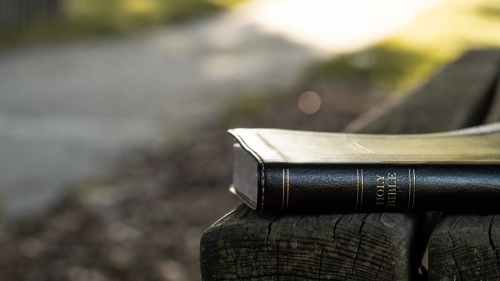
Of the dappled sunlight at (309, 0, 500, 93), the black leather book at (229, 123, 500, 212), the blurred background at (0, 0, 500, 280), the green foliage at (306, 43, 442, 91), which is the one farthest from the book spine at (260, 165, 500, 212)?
Result: the green foliage at (306, 43, 442, 91)

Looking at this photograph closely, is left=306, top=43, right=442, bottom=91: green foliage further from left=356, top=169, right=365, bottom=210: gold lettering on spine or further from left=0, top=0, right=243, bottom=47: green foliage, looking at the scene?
left=356, top=169, right=365, bottom=210: gold lettering on spine

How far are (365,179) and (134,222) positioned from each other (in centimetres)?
340

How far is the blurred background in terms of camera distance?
180 inches

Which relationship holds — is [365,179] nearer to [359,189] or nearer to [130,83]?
[359,189]

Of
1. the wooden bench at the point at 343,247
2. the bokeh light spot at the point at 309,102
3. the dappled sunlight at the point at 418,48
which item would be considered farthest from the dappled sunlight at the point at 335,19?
the wooden bench at the point at 343,247

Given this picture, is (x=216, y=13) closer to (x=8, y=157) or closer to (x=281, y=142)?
(x=8, y=157)

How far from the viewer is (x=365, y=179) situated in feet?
4.65

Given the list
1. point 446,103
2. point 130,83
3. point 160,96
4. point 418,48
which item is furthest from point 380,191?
point 418,48

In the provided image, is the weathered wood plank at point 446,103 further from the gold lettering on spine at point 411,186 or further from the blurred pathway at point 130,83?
the blurred pathway at point 130,83

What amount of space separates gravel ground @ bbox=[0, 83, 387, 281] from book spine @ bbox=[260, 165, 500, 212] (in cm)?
274

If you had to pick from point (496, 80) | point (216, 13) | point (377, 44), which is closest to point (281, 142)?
point (496, 80)

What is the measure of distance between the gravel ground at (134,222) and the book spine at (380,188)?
9.00 feet

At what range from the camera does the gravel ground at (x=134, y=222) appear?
165 inches

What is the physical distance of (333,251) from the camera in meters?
1.36
